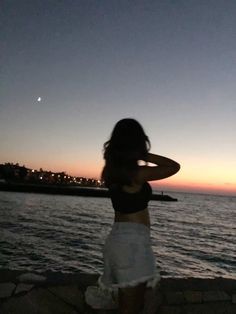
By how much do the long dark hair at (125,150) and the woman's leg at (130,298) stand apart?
758 millimetres

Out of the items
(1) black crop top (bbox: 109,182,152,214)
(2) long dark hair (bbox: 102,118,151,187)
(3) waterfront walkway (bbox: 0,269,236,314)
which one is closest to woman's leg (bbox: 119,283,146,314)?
(1) black crop top (bbox: 109,182,152,214)

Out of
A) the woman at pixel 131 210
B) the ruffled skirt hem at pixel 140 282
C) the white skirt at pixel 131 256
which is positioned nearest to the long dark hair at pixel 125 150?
the woman at pixel 131 210

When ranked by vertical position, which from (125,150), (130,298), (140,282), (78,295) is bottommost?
(78,295)

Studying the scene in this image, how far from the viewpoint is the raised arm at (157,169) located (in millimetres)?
2408

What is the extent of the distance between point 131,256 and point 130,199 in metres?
0.40

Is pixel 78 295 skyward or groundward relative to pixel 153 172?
groundward

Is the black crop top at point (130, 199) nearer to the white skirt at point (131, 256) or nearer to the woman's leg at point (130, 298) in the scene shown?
the white skirt at point (131, 256)

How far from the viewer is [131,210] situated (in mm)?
2443

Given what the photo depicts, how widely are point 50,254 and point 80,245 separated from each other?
3.77 meters

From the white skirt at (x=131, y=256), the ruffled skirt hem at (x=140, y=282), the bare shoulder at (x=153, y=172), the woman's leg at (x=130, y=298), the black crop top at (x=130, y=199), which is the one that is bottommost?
the woman's leg at (x=130, y=298)

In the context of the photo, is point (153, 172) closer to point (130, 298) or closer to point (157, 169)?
point (157, 169)

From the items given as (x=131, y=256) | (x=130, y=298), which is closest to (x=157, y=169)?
(x=131, y=256)

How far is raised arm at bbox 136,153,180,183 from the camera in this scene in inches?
94.8

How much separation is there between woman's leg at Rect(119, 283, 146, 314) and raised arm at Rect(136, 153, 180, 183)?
2.52 feet
